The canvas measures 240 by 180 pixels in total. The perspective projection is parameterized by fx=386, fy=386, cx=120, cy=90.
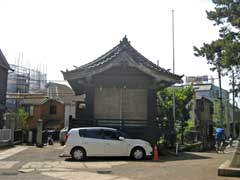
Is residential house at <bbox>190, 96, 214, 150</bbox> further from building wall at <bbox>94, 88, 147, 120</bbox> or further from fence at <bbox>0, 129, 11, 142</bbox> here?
fence at <bbox>0, 129, 11, 142</bbox>

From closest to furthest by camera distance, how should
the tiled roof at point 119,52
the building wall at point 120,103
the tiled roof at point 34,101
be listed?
the tiled roof at point 119,52 → the building wall at point 120,103 → the tiled roof at point 34,101

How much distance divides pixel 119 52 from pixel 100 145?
19.5ft

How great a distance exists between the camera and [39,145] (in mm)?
32812

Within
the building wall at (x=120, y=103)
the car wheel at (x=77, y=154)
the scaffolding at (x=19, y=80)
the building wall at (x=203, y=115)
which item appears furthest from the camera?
the scaffolding at (x=19, y=80)

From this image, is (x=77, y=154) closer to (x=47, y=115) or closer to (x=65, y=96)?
(x=47, y=115)

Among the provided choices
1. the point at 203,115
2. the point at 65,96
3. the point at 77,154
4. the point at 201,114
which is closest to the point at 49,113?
the point at 65,96

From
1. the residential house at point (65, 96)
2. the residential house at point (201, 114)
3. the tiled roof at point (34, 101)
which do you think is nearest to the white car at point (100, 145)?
the residential house at point (201, 114)

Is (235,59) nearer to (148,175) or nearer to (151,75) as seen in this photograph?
(151,75)

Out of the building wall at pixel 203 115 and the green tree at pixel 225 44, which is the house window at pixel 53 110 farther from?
the green tree at pixel 225 44

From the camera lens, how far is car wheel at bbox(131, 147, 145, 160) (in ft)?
62.6

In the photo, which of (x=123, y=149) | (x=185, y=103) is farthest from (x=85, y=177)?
(x=185, y=103)

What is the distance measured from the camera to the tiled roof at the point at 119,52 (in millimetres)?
22219

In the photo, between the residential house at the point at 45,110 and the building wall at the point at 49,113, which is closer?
the residential house at the point at 45,110

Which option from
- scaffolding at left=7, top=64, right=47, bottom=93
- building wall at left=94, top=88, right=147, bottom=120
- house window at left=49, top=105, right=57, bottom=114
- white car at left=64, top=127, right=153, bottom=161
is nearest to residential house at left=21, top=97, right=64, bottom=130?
house window at left=49, top=105, right=57, bottom=114
